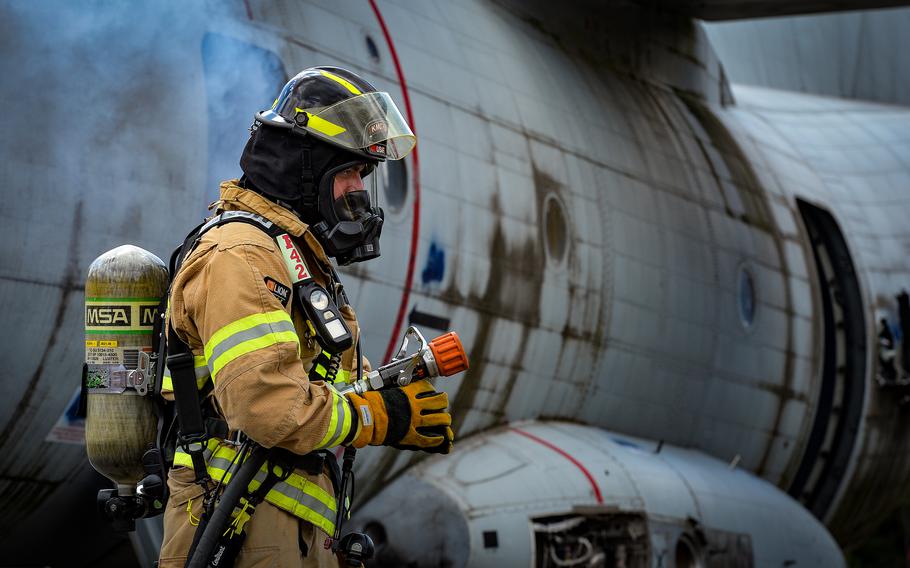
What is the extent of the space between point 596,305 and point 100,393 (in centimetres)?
460

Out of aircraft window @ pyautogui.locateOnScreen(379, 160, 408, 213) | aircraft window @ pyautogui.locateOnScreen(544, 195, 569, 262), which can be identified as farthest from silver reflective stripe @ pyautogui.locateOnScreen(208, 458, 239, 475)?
aircraft window @ pyautogui.locateOnScreen(544, 195, 569, 262)

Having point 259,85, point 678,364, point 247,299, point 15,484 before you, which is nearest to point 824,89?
point 678,364

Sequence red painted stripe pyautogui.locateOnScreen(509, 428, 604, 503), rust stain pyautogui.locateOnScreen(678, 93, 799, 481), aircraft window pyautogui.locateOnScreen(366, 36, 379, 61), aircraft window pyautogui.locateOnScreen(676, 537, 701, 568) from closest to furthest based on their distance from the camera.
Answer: aircraft window pyautogui.locateOnScreen(366, 36, 379, 61)
red painted stripe pyautogui.locateOnScreen(509, 428, 604, 503)
aircraft window pyautogui.locateOnScreen(676, 537, 701, 568)
rust stain pyautogui.locateOnScreen(678, 93, 799, 481)

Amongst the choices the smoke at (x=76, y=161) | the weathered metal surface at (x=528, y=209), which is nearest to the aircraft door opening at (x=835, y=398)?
the weathered metal surface at (x=528, y=209)

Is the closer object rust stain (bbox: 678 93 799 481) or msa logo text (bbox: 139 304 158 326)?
msa logo text (bbox: 139 304 158 326)

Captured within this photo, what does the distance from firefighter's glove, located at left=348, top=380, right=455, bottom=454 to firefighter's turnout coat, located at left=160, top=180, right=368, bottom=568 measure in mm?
54

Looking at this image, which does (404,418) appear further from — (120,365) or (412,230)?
(412,230)

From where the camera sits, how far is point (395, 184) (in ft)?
20.6

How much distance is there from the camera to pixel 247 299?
313cm

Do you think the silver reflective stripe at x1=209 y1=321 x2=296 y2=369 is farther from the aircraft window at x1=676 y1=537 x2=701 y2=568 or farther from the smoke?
the aircraft window at x1=676 y1=537 x2=701 y2=568

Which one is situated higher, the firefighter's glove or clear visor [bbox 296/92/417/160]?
clear visor [bbox 296/92/417/160]

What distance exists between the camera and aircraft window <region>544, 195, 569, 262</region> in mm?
7383

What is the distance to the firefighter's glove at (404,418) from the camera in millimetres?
3270

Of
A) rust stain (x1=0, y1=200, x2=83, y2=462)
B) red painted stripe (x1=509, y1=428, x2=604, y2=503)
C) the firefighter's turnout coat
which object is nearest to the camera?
the firefighter's turnout coat
